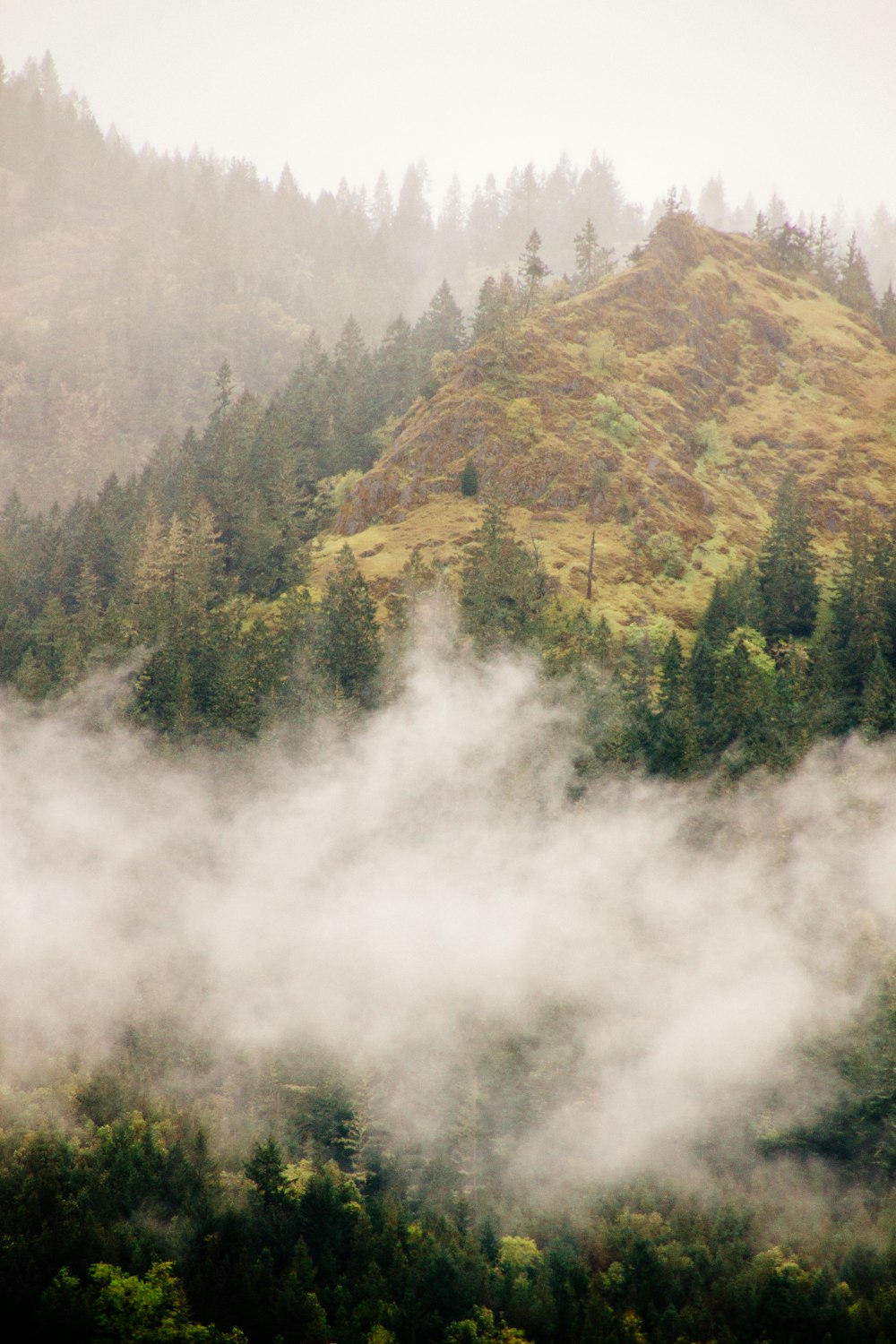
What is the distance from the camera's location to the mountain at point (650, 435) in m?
71.4

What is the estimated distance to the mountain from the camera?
7144cm

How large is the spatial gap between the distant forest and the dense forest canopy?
4239cm

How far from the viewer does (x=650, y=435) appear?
265 feet

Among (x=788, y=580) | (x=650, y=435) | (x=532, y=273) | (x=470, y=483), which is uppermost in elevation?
(x=532, y=273)

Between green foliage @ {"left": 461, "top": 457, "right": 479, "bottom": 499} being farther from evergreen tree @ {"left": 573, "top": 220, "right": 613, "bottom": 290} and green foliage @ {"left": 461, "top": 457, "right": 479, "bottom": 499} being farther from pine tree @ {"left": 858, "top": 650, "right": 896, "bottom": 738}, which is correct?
evergreen tree @ {"left": 573, "top": 220, "right": 613, "bottom": 290}

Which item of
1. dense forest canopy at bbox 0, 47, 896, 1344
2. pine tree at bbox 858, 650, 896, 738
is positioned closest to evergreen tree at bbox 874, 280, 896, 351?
dense forest canopy at bbox 0, 47, 896, 1344

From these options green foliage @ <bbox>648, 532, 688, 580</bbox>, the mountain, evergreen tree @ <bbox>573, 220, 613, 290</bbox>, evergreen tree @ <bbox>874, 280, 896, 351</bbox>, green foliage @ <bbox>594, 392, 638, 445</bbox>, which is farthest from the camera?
evergreen tree @ <bbox>573, 220, 613, 290</bbox>

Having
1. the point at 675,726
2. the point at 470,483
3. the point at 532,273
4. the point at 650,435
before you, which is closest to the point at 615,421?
the point at 650,435

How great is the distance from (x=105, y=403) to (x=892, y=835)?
124m

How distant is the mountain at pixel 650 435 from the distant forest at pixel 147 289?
19.7m

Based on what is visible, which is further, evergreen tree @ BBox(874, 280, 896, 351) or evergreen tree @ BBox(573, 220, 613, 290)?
evergreen tree @ BBox(573, 220, 613, 290)

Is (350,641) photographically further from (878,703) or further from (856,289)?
(856,289)

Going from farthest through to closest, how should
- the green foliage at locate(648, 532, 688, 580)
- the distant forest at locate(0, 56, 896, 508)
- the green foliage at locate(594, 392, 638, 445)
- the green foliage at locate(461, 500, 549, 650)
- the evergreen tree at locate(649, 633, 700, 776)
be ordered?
the distant forest at locate(0, 56, 896, 508), the green foliage at locate(594, 392, 638, 445), the green foliage at locate(648, 532, 688, 580), the green foliage at locate(461, 500, 549, 650), the evergreen tree at locate(649, 633, 700, 776)

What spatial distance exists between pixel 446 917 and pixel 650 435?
4557cm
